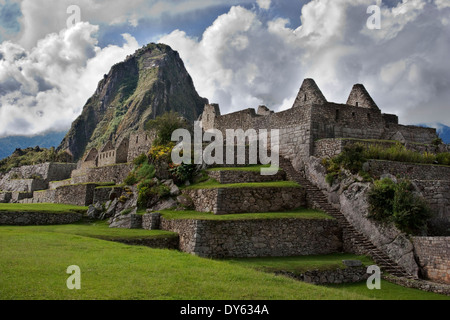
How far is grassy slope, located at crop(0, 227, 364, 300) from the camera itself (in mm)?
8232

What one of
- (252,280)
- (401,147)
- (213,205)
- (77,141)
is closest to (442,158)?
(401,147)

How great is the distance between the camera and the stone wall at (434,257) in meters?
14.8

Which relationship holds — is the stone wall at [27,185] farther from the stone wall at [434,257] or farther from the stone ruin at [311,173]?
the stone wall at [434,257]

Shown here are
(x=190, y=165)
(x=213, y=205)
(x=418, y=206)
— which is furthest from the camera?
(x=190, y=165)

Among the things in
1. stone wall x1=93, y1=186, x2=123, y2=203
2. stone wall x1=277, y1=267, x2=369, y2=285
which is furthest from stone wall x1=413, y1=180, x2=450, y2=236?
stone wall x1=93, y1=186, x2=123, y2=203

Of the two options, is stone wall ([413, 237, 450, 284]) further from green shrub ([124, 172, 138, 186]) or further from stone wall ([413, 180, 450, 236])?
green shrub ([124, 172, 138, 186])

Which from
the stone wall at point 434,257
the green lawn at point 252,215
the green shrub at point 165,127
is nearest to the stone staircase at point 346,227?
the green lawn at point 252,215

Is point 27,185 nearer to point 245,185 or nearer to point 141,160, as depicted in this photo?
point 141,160

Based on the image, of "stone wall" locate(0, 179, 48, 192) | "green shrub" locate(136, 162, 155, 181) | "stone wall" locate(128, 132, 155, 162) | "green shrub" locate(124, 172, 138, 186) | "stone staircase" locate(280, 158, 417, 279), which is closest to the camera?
"stone staircase" locate(280, 158, 417, 279)

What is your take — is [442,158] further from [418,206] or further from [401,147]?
[418,206]

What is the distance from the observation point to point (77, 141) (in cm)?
16788

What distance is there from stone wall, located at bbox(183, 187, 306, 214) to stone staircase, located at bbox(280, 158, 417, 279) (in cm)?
72
